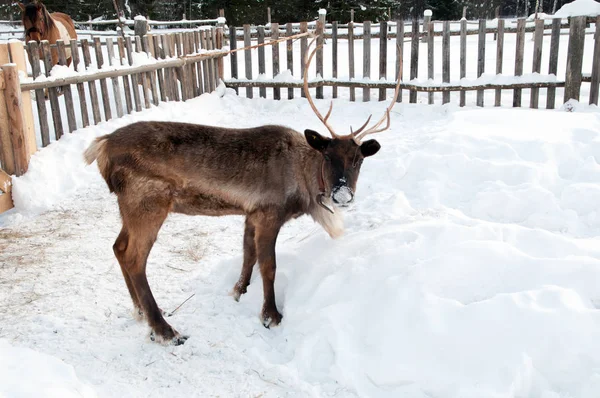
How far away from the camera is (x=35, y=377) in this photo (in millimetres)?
2898

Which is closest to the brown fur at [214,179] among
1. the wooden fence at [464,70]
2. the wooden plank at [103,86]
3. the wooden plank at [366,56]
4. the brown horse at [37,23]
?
the wooden plank at [103,86]

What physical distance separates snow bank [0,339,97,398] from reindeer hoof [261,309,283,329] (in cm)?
135

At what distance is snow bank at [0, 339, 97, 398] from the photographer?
8.93ft

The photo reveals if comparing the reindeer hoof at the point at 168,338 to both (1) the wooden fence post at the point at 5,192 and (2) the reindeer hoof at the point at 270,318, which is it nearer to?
(2) the reindeer hoof at the point at 270,318

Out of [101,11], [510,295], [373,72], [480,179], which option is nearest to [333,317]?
[510,295]

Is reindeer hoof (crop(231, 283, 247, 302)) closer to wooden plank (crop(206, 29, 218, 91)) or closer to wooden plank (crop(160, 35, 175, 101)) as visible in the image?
wooden plank (crop(160, 35, 175, 101))

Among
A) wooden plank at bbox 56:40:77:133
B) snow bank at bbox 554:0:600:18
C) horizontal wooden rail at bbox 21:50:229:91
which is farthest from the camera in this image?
snow bank at bbox 554:0:600:18

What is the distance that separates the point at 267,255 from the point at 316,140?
3.17ft

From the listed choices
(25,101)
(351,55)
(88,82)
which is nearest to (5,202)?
(25,101)

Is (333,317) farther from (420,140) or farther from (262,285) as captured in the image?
(420,140)

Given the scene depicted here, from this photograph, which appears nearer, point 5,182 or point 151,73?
point 5,182

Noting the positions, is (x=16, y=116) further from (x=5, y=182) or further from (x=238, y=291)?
(x=238, y=291)

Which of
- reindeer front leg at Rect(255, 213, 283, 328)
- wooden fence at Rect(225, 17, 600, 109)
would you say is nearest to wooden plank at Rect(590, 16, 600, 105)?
wooden fence at Rect(225, 17, 600, 109)

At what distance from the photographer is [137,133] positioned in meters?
4.01
